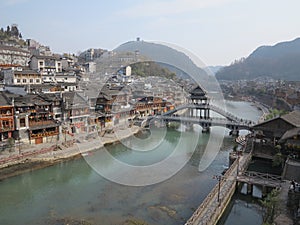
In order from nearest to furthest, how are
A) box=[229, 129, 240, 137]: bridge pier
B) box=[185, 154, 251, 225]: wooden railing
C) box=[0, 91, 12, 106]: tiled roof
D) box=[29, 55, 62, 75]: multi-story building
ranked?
box=[185, 154, 251, 225]: wooden railing, box=[0, 91, 12, 106]: tiled roof, box=[229, 129, 240, 137]: bridge pier, box=[29, 55, 62, 75]: multi-story building

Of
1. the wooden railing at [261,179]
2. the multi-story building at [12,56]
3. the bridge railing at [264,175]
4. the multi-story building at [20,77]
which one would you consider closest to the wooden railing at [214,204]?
the wooden railing at [261,179]

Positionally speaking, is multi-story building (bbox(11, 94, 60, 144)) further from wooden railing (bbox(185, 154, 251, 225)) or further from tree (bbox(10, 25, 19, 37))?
tree (bbox(10, 25, 19, 37))

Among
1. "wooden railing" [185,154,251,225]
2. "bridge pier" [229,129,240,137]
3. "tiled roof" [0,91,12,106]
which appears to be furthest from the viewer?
"bridge pier" [229,129,240,137]

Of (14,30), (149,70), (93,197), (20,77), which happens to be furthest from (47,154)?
(149,70)

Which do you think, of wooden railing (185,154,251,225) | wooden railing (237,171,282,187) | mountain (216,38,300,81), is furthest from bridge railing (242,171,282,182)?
mountain (216,38,300,81)

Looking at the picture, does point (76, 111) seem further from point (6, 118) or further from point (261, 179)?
point (261, 179)

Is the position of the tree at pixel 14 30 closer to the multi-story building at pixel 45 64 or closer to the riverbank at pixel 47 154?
the multi-story building at pixel 45 64

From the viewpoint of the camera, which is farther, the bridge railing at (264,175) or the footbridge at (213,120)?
the footbridge at (213,120)
